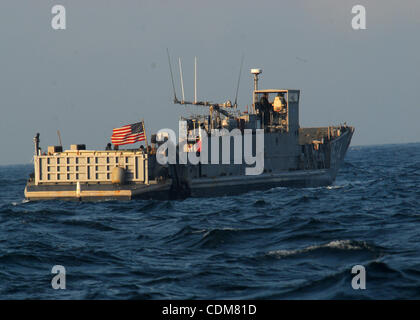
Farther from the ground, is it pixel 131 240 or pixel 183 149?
pixel 183 149

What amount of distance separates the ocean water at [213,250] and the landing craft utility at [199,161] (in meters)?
3.36

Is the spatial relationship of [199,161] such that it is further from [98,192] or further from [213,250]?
[213,250]

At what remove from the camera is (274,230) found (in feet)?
90.3

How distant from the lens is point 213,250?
23.2 m

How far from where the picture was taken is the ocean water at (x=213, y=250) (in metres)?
17.2

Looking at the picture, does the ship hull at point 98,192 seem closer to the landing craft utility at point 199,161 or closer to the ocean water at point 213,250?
the landing craft utility at point 199,161

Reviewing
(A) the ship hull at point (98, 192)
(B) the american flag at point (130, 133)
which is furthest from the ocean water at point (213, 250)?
(B) the american flag at point (130, 133)

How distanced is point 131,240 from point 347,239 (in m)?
8.49

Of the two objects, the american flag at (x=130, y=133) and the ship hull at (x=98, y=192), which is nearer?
the ship hull at (x=98, y=192)

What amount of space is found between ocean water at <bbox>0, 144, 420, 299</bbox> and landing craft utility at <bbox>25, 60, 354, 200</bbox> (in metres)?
3.36

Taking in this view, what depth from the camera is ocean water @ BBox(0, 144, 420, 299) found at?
17.2 m
